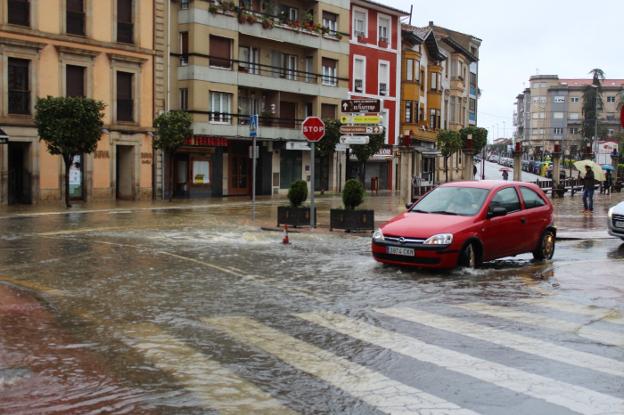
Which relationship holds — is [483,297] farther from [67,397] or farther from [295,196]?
[295,196]

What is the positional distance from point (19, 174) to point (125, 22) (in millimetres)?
8858

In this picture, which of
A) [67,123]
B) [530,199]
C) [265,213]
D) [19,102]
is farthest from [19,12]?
[530,199]

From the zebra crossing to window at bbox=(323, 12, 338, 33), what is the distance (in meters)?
41.5

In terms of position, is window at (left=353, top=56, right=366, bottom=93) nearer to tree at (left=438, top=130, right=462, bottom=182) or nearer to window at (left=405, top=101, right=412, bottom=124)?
window at (left=405, top=101, right=412, bottom=124)

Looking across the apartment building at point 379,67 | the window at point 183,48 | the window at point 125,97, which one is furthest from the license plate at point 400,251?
the apartment building at point 379,67

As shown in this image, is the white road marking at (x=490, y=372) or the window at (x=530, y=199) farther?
the window at (x=530, y=199)

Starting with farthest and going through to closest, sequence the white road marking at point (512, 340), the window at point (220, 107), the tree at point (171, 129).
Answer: the window at point (220, 107), the tree at point (171, 129), the white road marking at point (512, 340)

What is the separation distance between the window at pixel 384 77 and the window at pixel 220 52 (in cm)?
1648

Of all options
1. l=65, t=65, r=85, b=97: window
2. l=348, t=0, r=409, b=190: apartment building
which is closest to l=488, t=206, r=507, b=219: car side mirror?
l=65, t=65, r=85, b=97: window

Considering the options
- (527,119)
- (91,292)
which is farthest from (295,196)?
(527,119)

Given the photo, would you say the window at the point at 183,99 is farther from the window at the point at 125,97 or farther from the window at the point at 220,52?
the window at the point at 125,97

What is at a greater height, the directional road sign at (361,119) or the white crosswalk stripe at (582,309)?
the directional road sign at (361,119)

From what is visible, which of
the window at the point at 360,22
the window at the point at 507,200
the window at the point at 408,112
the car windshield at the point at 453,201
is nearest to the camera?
the car windshield at the point at 453,201

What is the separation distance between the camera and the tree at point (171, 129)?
3588 cm
